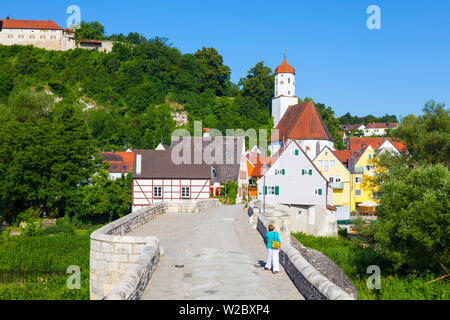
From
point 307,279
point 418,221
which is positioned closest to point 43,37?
point 418,221

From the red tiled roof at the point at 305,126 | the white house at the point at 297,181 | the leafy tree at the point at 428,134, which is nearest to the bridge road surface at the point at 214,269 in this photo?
the leafy tree at the point at 428,134

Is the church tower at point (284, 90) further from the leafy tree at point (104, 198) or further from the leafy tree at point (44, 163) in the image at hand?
the leafy tree at point (44, 163)

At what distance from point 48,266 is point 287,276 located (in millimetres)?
21433

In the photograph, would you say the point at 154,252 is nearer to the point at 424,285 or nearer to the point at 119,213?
the point at 424,285

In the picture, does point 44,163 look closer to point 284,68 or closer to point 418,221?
point 418,221

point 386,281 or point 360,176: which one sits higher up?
point 360,176

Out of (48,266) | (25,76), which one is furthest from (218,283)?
(25,76)

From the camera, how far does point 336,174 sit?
47.2 metres

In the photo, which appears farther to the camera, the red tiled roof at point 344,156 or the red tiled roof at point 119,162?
the red tiled roof at point 119,162

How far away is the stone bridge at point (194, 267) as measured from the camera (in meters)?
8.27

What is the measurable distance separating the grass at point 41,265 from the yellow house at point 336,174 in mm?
25005

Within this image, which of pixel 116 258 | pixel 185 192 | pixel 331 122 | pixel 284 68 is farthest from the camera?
pixel 331 122

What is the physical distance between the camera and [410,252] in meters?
18.9

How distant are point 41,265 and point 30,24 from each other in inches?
4017
